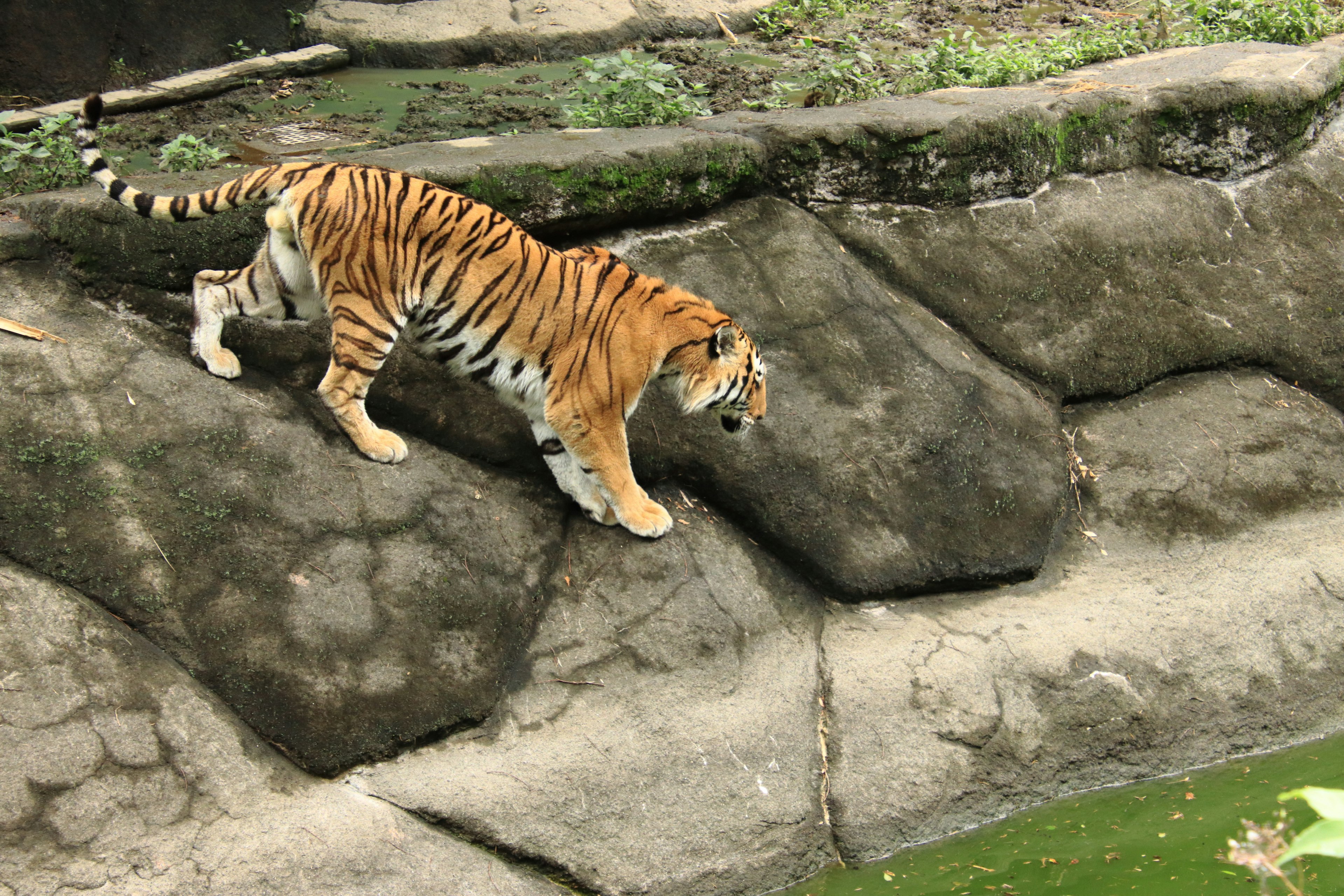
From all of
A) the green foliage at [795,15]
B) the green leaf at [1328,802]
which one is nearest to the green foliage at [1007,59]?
the green foliage at [795,15]

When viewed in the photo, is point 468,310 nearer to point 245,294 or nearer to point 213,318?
point 245,294

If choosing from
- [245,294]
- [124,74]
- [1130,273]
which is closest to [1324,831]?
[245,294]

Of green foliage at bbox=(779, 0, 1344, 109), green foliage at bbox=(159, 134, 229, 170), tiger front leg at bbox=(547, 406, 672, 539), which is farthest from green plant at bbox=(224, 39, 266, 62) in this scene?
tiger front leg at bbox=(547, 406, 672, 539)

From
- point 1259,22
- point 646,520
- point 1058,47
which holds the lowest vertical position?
point 646,520

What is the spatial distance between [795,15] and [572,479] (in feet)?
19.5

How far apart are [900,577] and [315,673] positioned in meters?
Answer: 2.40

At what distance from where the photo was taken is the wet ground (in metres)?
6.60

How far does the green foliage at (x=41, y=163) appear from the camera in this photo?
15.6 feet

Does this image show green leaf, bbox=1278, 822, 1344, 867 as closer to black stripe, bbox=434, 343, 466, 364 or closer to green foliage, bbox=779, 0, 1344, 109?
black stripe, bbox=434, 343, 466, 364

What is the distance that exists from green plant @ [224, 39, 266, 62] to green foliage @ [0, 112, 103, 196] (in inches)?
135

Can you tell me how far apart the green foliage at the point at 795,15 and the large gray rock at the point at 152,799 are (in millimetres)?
7125

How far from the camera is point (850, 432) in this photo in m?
4.97

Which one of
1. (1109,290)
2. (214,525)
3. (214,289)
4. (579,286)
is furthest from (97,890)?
(1109,290)

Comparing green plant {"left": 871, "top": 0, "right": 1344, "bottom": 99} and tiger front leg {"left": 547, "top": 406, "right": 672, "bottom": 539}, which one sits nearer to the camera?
tiger front leg {"left": 547, "top": 406, "right": 672, "bottom": 539}
